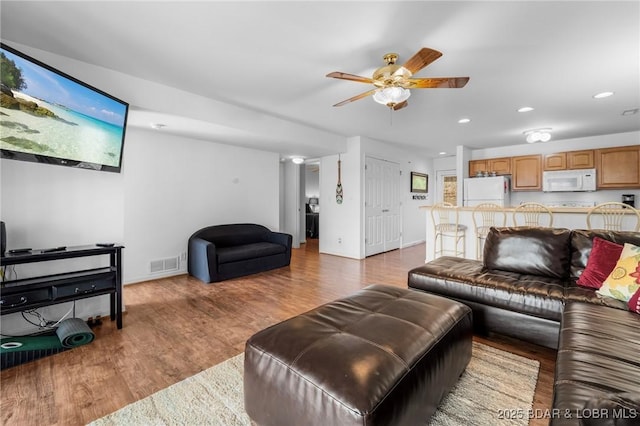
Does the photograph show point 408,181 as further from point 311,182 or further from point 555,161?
point 311,182

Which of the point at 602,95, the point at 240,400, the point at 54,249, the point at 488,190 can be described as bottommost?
the point at 240,400

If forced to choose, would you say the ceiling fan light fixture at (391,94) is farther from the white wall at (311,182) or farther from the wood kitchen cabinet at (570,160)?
the white wall at (311,182)

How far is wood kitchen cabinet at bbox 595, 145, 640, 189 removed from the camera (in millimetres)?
4980

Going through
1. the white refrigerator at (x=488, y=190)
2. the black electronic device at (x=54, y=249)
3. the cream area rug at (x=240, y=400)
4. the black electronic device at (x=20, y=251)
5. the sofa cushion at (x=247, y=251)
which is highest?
the white refrigerator at (x=488, y=190)

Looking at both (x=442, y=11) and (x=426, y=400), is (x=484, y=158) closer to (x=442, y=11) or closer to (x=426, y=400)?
(x=442, y=11)

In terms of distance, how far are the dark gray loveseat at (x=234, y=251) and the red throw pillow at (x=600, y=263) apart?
378cm

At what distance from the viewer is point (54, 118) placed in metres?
2.13

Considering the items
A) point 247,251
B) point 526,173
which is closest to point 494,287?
point 247,251

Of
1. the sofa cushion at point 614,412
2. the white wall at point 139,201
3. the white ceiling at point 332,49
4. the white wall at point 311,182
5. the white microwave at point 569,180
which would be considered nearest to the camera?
the sofa cushion at point 614,412

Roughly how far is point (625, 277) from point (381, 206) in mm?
4523

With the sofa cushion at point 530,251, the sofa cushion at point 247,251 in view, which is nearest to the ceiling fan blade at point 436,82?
the sofa cushion at point 530,251

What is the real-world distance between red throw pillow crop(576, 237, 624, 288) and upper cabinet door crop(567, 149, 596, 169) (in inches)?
175

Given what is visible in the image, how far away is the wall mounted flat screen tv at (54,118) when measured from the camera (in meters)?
1.85

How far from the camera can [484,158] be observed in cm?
684
